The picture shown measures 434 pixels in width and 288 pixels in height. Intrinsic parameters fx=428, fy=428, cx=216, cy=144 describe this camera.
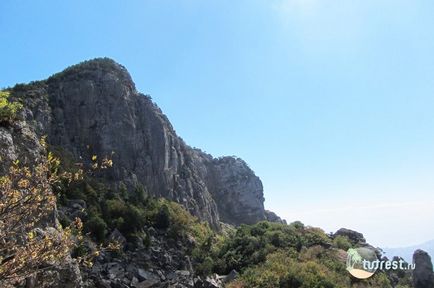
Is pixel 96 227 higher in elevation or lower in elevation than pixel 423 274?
higher

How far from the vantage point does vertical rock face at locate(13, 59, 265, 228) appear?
6806 centimetres

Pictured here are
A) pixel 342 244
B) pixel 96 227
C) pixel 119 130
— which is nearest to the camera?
pixel 96 227

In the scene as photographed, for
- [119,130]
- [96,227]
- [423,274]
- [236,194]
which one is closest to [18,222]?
[96,227]

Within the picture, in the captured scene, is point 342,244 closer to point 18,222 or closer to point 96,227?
point 96,227

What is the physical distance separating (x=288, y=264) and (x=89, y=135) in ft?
130

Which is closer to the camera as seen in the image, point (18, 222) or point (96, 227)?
point (18, 222)

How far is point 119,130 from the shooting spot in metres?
71.3

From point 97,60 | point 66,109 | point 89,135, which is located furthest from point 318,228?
point 97,60

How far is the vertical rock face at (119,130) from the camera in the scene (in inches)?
2680

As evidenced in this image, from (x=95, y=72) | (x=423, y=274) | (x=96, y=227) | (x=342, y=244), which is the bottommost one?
(x=423, y=274)

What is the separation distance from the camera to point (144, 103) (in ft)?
257

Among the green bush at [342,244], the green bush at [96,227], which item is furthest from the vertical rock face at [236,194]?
the green bush at [96,227]

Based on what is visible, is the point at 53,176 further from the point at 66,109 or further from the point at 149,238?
the point at 66,109

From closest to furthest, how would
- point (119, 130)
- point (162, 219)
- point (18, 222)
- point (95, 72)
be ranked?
1. point (18, 222)
2. point (162, 219)
3. point (119, 130)
4. point (95, 72)
